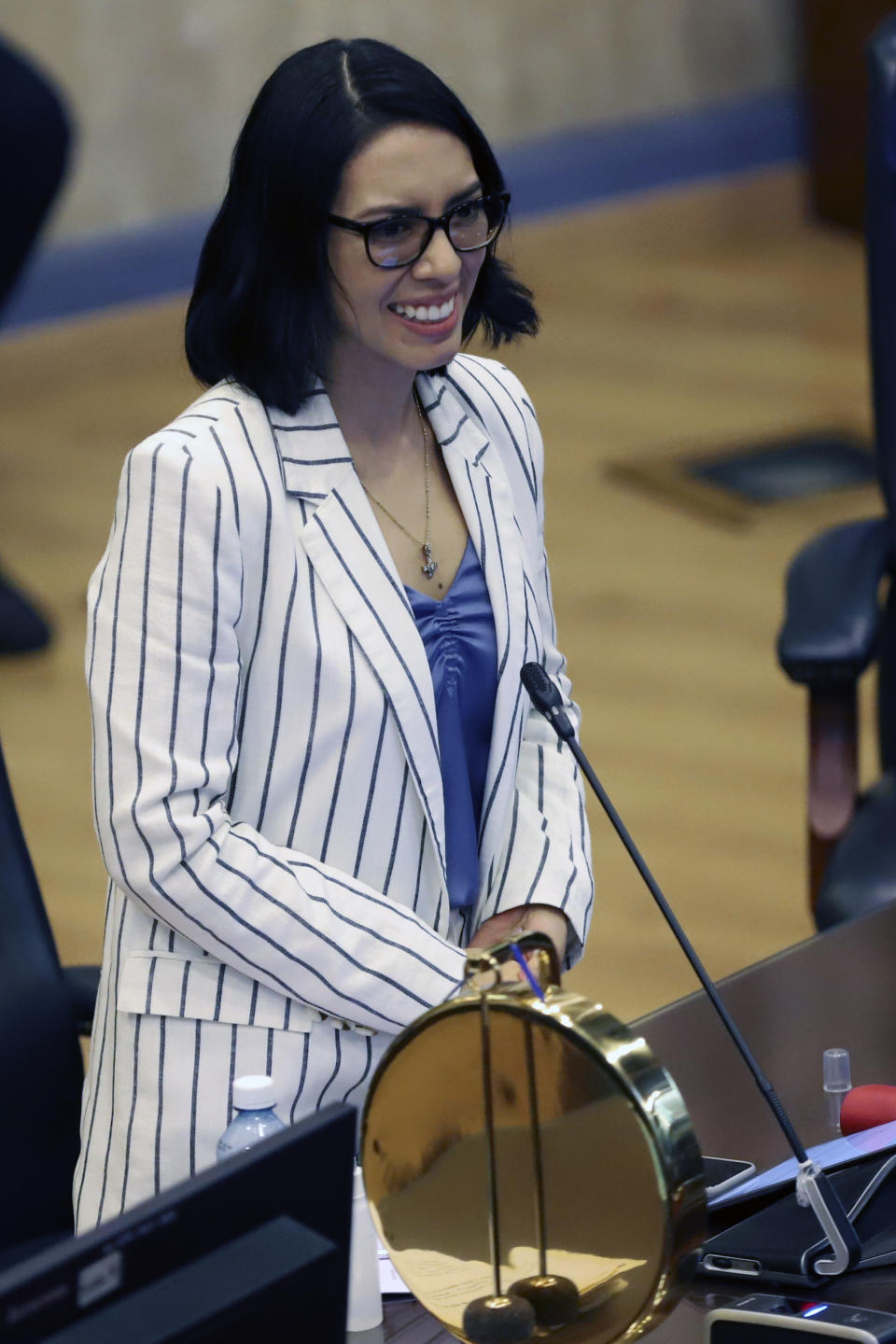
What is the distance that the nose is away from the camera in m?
1.58

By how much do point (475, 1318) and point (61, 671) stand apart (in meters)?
3.17

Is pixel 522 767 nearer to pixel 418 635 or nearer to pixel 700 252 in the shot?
pixel 418 635

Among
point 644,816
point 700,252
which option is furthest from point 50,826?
point 700,252

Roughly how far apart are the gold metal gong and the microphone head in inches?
10.3

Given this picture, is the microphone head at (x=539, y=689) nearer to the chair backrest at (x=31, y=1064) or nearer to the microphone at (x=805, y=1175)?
the microphone at (x=805, y=1175)

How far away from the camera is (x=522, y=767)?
74.0 inches

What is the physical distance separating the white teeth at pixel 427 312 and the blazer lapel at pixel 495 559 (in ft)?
0.69

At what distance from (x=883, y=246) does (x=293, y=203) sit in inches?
45.2

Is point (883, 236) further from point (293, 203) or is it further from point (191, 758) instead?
point (191, 758)

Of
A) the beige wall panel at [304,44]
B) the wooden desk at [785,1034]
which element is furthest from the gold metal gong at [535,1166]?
the beige wall panel at [304,44]

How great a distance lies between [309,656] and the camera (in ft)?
5.34

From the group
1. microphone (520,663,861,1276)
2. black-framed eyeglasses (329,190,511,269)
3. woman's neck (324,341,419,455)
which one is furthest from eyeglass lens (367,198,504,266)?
microphone (520,663,861,1276)

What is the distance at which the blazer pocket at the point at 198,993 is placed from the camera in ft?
5.47

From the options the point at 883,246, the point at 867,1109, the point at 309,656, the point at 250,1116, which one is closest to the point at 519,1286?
the point at 250,1116
